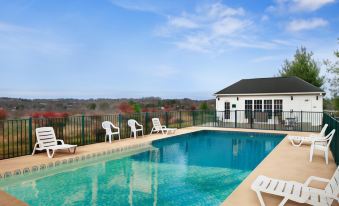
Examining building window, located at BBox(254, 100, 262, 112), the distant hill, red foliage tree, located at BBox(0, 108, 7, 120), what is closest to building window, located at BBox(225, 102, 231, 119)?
building window, located at BBox(254, 100, 262, 112)

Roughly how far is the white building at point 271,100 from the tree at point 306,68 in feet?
28.6


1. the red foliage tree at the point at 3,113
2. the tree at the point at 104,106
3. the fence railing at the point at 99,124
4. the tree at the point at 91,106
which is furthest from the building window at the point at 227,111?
the red foliage tree at the point at 3,113

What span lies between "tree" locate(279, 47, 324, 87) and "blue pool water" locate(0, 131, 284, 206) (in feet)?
68.4

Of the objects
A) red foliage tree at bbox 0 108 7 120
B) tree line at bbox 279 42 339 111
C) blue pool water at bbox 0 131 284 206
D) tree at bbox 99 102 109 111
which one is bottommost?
blue pool water at bbox 0 131 284 206

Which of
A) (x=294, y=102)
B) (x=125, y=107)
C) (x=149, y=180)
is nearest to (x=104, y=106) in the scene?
(x=125, y=107)

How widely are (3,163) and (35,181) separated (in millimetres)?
1622

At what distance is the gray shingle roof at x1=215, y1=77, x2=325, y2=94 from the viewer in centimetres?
1815

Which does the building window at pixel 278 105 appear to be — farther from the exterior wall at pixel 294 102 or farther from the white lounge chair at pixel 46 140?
the white lounge chair at pixel 46 140

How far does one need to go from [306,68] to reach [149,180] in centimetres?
2678

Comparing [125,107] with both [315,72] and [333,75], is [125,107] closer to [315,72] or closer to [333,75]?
[333,75]

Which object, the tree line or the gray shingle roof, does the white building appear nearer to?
the gray shingle roof

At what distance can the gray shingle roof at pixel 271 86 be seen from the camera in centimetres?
1815

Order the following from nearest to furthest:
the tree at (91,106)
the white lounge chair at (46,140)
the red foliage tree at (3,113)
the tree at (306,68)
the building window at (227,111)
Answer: the white lounge chair at (46,140) → the red foliage tree at (3,113) → the building window at (227,111) → the tree at (91,106) → the tree at (306,68)

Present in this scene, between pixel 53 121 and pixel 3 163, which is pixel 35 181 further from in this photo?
pixel 53 121
